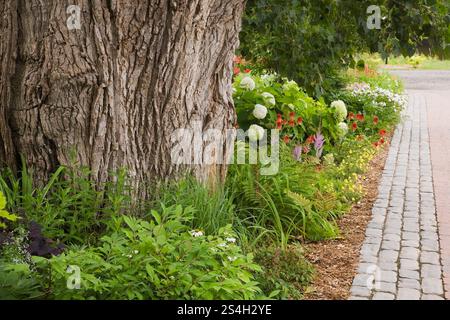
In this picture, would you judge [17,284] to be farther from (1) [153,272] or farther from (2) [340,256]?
(2) [340,256]

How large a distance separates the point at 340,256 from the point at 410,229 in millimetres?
1163

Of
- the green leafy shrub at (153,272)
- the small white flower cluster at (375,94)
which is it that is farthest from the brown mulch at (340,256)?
the small white flower cluster at (375,94)

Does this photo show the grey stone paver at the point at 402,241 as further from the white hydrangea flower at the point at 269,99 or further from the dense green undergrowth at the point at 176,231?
the white hydrangea flower at the point at 269,99

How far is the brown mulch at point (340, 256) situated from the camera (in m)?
4.99

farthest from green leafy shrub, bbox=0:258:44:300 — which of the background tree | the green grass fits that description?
the green grass

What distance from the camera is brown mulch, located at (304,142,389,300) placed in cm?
499

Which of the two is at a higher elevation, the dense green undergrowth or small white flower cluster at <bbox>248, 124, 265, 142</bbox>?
small white flower cluster at <bbox>248, 124, 265, 142</bbox>

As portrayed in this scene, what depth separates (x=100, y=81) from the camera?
16.3 ft

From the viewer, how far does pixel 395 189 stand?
8297 mm

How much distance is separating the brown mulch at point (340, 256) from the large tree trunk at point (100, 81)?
1.40 m

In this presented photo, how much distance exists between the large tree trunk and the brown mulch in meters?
1.40

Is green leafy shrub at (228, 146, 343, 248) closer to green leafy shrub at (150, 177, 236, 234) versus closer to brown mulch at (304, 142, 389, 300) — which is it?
brown mulch at (304, 142, 389, 300)

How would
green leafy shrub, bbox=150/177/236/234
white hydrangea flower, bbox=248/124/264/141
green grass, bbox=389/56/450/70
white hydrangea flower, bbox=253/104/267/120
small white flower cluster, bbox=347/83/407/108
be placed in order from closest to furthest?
1. green leafy shrub, bbox=150/177/236/234
2. white hydrangea flower, bbox=248/124/264/141
3. white hydrangea flower, bbox=253/104/267/120
4. small white flower cluster, bbox=347/83/407/108
5. green grass, bbox=389/56/450/70
